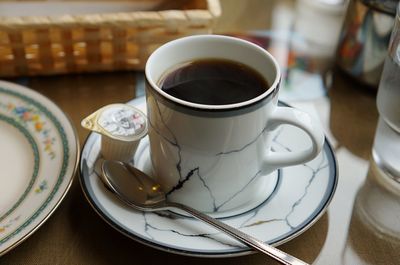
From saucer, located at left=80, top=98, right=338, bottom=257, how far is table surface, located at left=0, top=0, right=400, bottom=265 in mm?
32

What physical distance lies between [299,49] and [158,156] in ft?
1.24

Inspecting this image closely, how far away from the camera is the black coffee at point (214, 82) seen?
0.48 metres

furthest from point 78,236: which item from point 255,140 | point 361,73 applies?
point 361,73

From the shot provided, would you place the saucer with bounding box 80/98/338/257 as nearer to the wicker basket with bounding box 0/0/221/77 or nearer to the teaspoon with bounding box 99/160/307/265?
the teaspoon with bounding box 99/160/307/265

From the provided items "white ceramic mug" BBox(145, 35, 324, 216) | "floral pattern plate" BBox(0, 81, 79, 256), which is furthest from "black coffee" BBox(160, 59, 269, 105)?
"floral pattern plate" BBox(0, 81, 79, 256)

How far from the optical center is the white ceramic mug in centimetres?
44

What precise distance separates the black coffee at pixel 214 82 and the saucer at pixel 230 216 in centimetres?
10

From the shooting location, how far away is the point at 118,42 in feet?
2.21

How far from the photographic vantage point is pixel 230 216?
0.50 metres

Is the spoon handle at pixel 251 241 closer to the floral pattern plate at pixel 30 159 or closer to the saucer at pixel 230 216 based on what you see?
the saucer at pixel 230 216

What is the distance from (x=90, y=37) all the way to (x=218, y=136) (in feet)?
0.95

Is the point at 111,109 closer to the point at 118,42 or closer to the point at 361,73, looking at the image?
the point at 118,42

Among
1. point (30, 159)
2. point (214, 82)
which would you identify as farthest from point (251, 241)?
point (30, 159)

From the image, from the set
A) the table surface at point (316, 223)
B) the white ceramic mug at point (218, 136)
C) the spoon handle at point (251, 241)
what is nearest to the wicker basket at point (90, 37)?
the table surface at point (316, 223)
